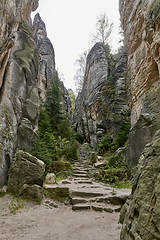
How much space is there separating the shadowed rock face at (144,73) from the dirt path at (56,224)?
4.48 m

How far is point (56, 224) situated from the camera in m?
3.57

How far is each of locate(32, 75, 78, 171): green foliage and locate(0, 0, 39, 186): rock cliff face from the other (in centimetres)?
96

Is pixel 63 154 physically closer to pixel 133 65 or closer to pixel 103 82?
pixel 133 65

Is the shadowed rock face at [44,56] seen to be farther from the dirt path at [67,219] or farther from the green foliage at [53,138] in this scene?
the dirt path at [67,219]

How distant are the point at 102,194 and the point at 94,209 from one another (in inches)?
33.5

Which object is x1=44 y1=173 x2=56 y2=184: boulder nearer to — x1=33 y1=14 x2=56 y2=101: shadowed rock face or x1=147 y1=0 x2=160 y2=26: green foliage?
x1=147 y1=0 x2=160 y2=26: green foliage

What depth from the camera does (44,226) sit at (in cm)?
343

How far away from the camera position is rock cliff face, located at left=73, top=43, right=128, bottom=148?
1645 cm

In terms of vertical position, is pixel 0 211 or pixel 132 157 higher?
pixel 132 157

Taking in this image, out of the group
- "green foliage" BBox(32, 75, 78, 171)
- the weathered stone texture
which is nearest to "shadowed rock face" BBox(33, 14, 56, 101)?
"green foliage" BBox(32, 75, 78, 171)

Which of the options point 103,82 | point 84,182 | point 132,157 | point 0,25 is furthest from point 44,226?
point 103,82

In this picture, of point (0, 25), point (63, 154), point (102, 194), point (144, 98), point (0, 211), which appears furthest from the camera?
point (63, 154)

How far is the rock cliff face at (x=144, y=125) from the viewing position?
162 centimetres

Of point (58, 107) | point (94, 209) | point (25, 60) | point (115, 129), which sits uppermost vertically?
point (25, 60)
